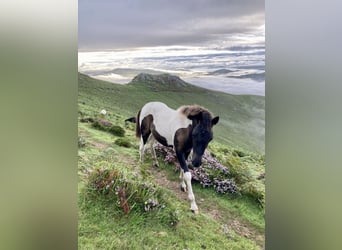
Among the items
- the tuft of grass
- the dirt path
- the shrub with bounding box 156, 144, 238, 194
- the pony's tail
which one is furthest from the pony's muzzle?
the pony's tail

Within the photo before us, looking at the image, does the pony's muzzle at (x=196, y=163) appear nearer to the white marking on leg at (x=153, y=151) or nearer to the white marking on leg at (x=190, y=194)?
the white marking on leg at (x=190, y=194)

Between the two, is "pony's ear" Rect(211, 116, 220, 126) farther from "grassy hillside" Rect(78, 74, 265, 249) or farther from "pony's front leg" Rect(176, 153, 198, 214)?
"pony's front leg" Rect(176, 153, 198, 214)

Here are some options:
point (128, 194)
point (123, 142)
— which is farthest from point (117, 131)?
point (128, 194)

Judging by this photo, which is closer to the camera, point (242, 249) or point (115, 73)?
point (242, 249)

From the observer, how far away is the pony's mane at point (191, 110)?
223cm

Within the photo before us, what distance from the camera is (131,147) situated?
233 centimetres

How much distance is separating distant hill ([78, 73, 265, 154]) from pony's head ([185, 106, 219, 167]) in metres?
0.03

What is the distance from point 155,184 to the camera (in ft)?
7.47

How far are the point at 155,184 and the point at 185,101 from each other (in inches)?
20.3

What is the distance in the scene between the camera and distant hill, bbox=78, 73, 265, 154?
84.3 inches
